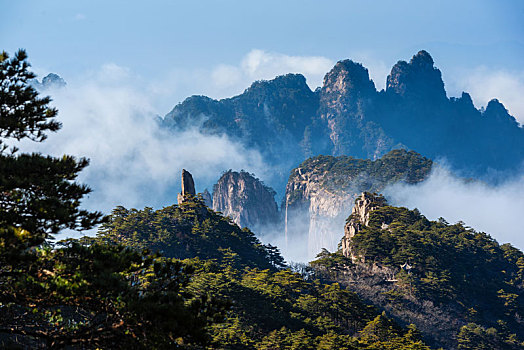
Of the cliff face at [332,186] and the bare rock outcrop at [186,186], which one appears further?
Result: the cliff face at [332,186]

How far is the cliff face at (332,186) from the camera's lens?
139 m

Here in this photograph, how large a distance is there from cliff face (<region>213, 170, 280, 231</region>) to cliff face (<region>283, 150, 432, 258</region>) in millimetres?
8907

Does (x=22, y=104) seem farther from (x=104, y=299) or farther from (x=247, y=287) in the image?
(x=247, y=287)

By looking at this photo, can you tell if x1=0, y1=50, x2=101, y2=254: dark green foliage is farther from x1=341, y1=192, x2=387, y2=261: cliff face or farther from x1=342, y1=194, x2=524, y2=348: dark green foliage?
x1=341, y1=192, x2=387, y2=261: cliff face

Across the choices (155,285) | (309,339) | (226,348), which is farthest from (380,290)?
(155,285)

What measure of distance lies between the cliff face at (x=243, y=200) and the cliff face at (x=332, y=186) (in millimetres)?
8907

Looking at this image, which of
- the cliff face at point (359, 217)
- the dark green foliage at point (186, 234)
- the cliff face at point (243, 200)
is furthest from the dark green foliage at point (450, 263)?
the cliff face at point (243, 200)

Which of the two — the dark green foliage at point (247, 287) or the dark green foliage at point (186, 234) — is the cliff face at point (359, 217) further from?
the dark green foliage at point (186, 234)

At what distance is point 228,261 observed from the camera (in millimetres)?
64438

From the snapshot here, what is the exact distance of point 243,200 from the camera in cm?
16262

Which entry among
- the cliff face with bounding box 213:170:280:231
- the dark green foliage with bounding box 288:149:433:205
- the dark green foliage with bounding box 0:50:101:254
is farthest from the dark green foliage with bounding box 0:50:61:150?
the cliff face with bounding box 213:170:280:231

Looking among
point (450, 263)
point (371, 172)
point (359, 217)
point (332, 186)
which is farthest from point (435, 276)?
point (332, 186)

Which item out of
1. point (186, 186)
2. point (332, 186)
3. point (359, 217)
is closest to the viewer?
point (186, 186)

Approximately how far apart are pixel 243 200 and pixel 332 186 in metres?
30.2
